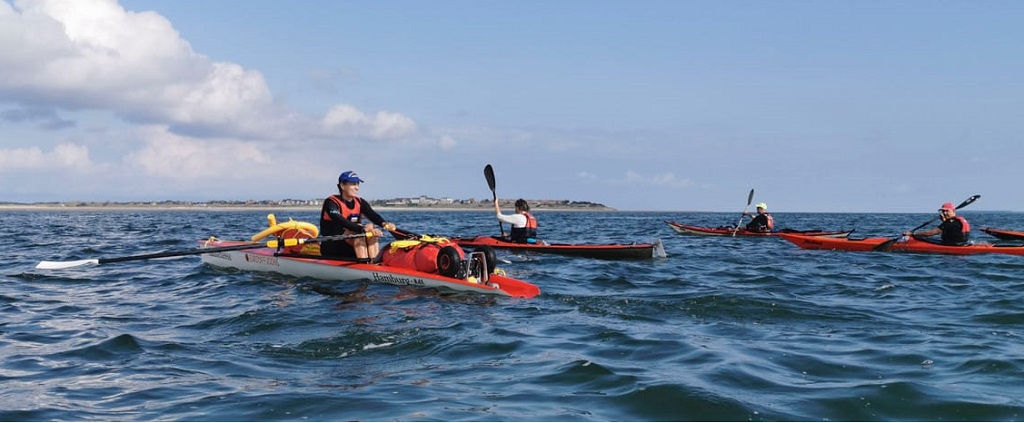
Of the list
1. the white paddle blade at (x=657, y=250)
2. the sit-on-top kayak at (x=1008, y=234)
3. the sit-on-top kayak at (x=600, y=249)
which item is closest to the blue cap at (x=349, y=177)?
the sit-on-top kayak at (x=600, y=249)

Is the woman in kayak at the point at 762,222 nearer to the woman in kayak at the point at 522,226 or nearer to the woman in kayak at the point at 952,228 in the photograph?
the woman in kayak at the point at 952,228

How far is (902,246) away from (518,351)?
16491 mm

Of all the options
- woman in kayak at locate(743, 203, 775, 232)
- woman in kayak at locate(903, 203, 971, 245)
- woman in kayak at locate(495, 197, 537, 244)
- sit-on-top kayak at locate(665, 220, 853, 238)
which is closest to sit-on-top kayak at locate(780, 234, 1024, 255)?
woman in kayak at locate(903, 203, 971, 245)

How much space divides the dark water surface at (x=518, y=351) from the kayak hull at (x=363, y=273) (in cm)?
31

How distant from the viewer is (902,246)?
19953 millimetres

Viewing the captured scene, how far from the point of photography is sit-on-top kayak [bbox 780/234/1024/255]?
1886cm

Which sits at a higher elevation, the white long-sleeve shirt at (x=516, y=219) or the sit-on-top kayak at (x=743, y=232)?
the white long-sleeve shirt at (x=516, y=219)

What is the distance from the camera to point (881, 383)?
5699 millimetres

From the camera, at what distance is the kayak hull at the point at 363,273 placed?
10.6 meters

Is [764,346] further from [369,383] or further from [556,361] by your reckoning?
[369,383]

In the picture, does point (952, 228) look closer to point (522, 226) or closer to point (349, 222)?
point (522, 226)

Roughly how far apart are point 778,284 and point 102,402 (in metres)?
10.3

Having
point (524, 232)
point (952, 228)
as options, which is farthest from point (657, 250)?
point (952, 228)

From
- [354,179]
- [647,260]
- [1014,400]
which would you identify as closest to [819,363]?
[1014,400]
